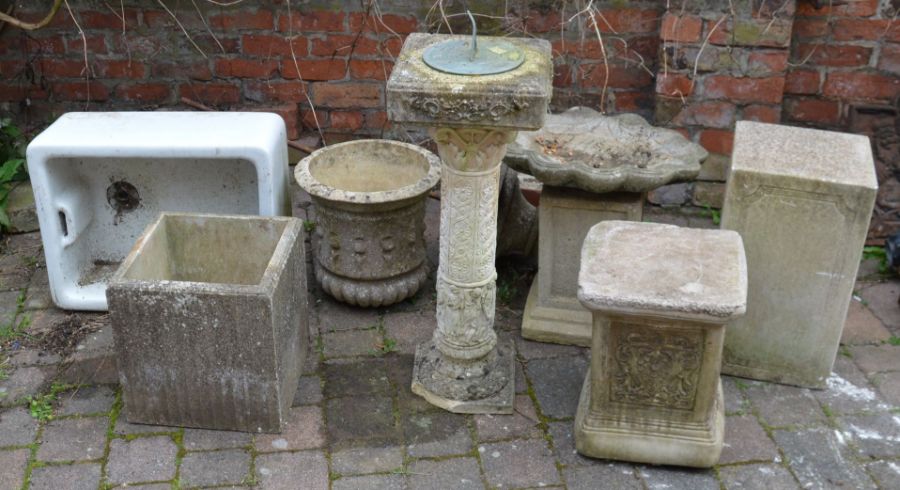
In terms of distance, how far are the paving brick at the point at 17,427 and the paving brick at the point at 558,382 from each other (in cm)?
187

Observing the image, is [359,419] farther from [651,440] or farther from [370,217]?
[651,440]

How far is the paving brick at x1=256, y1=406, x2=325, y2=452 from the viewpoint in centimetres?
344

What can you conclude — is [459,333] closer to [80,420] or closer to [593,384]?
[593,384]

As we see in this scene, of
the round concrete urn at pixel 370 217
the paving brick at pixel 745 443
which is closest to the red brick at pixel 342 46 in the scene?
the round concrete urn at pixel 370 217

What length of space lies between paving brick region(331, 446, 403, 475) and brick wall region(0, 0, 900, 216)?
2139 mm

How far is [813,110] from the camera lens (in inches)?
186

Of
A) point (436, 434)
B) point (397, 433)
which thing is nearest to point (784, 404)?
point (436, 434)

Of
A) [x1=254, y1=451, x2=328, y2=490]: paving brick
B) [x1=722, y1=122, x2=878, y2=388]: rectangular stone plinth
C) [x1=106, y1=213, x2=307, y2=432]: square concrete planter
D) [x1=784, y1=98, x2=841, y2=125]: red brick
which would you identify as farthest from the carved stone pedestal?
[x1=784, y1=98, x2=841, y2=125]: red brick

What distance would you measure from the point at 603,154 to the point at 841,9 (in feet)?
4.84

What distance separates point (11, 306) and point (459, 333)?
2026 millimetres

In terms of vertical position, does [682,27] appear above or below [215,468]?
above

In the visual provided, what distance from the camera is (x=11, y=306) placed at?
13.7 feet

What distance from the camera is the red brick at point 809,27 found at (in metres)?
4.55

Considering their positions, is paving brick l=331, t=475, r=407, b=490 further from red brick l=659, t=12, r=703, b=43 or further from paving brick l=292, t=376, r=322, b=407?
red brick l=659, t=12, r=703, b=43
